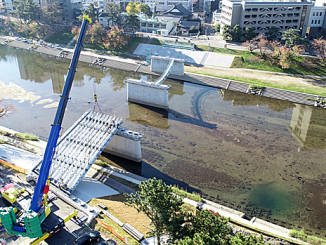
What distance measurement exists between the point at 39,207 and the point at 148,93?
31.1 m

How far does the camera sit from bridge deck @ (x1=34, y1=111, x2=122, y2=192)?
29.2 m

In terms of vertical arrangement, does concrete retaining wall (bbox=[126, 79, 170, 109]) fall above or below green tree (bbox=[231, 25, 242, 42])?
below

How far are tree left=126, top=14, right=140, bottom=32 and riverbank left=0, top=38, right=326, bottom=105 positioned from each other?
43.6 ft

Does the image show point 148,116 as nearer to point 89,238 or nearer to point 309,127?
point 309,127

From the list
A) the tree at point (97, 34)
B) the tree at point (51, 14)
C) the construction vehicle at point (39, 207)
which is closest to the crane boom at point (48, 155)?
the construction vehicle at point (39, 207)

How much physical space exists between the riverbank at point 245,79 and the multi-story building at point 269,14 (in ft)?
65.4

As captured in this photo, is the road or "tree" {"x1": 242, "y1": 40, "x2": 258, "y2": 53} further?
the road

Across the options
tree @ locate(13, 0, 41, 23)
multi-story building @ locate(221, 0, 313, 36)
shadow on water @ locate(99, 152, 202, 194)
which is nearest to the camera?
shadow on water @ locate(99, 152, 202, 194)

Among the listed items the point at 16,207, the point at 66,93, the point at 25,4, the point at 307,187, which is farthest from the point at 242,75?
the point at 25,4

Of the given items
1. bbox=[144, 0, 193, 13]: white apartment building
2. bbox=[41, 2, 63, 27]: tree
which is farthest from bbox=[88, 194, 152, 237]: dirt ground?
bbox=[144, 0, 193, 13]: white apartment building

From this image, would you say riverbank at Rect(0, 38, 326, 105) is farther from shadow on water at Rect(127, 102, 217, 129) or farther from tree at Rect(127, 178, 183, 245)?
tree at Rect(127, 178, 183, 245)

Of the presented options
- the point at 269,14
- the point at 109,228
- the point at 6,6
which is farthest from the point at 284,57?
the point at 6,6

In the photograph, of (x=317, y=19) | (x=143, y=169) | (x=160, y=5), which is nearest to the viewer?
(x=143, y=169)

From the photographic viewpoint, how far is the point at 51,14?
3455 inches
